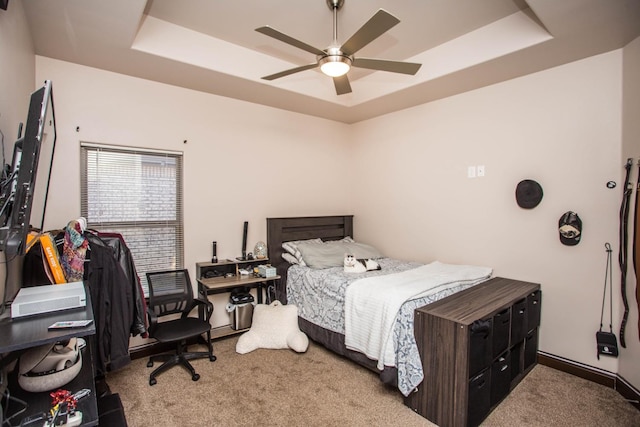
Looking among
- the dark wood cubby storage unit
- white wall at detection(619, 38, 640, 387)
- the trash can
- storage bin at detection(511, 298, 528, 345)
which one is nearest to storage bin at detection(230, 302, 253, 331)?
the trash can

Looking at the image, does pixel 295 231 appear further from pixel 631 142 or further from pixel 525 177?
pixel 631 142

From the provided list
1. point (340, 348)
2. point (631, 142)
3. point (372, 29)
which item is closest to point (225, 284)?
point (340, 348)

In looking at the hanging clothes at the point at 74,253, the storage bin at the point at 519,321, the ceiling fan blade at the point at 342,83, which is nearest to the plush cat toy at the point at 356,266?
the storage bin at the point at 519,321

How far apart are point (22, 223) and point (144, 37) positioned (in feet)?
6.01

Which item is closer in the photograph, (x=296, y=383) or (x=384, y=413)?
(x=384, y=413)

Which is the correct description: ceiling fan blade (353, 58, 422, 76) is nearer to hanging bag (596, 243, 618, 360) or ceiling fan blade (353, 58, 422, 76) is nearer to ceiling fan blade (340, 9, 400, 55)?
ceiling fan blade (340, 9, 400, 55)

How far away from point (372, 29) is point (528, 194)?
2122 mm

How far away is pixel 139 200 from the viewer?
10.3 feet

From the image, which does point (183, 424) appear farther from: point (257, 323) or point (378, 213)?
point (378, 213)

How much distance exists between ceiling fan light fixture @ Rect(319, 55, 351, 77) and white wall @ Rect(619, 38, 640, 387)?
6.85 ft

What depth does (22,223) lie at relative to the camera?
4.46 ft

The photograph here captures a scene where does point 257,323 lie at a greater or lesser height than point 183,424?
greater

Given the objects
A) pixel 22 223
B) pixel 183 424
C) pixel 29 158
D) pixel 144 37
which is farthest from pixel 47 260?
pixel 144 37

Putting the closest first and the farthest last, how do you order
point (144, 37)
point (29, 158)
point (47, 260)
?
point (29, 158) < point (47, 260) < point (144, 37)
